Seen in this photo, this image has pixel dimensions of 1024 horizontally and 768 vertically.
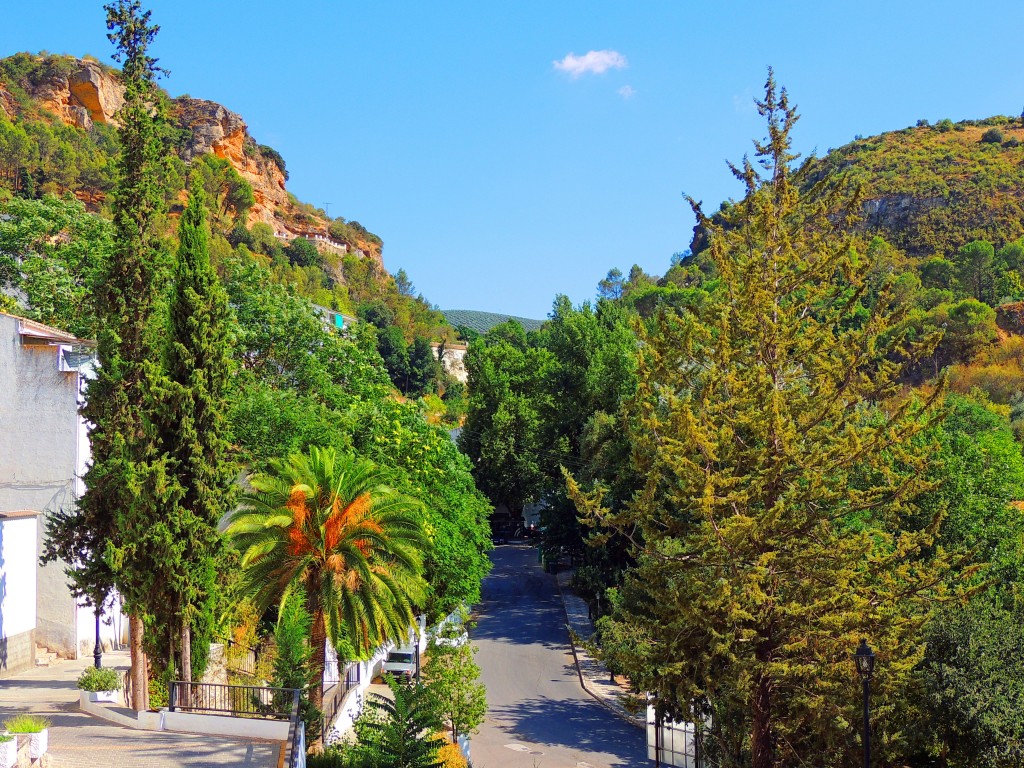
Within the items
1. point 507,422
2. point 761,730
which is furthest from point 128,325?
point 507,422

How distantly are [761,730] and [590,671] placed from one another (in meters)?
14.6

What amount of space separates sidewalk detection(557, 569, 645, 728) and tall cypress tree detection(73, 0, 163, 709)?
29.8ft

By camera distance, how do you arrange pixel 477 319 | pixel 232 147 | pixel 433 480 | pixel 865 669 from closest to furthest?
pixel 865 669 → pixel 433 480 → pixel 232 147 → pixel 477 319

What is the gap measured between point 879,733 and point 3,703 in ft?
47.6

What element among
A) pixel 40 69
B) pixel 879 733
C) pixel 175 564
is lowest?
pixel 879 733

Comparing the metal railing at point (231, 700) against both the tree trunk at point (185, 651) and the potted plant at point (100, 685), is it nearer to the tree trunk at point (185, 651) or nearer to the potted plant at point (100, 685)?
the tree trunk at point (185, 651)

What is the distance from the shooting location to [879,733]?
47.4 feet

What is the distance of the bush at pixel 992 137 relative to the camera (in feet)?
371

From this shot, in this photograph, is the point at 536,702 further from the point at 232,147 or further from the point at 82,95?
the point at 232,147

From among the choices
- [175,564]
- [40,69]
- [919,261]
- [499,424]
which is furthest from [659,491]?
[40,69]

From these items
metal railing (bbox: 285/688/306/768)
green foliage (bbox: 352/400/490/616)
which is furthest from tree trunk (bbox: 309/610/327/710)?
green foliage (bbox: 352/400/490/616)

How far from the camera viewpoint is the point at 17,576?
61.7ft

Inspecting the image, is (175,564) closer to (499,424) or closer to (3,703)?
(3,703)

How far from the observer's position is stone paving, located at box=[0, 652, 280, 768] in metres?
12.7
